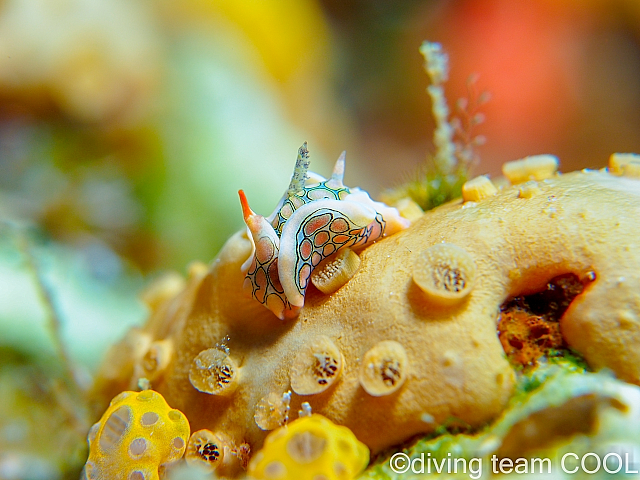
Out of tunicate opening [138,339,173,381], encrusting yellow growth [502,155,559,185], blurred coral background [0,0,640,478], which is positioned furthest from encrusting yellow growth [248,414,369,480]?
blurred coral background [0,0,640,478]

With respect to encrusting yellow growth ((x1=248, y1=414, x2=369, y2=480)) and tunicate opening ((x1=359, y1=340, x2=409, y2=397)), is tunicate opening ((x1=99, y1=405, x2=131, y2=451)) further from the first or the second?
tunicate opening ((x1=359, y1=340, x2=409, y2=397))

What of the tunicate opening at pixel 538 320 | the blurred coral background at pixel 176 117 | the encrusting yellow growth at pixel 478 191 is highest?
the blurred coral background at pixel 176 117

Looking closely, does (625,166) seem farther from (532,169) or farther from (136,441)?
(136,441)

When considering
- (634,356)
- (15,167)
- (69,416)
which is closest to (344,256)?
(634,356)

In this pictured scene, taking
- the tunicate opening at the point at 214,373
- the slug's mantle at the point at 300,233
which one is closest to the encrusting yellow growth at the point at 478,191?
the slug's mantle at the point at 300,233

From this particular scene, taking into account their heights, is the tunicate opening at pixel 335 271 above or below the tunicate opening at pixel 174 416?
above

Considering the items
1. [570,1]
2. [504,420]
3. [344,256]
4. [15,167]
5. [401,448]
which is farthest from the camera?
[570,1]

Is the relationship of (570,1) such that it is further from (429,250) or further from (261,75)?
(429,250)

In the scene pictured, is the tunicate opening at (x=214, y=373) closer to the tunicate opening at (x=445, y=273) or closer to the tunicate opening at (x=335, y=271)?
the tunicate opening at (x=335, y=271)
